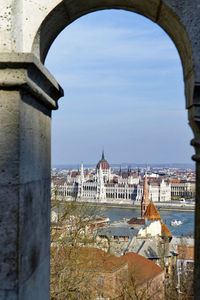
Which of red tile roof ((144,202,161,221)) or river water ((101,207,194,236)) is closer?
red tile roof ((144,202,161,221))

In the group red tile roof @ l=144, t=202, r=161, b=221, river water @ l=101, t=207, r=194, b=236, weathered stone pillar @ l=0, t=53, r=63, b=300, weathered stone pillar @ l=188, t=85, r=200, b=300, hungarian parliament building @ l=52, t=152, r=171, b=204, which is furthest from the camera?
hungarian parliament building @ l=52, t=152, r=171, b=204

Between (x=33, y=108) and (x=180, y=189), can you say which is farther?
(x=180, y=189)

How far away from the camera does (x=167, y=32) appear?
207 cm

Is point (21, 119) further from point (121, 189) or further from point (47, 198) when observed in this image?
point (121, 189)

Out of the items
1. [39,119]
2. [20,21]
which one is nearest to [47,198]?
[39,119]

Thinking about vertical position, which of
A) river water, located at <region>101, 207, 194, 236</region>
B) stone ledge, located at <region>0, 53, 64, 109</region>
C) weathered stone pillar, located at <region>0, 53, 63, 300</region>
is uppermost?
stone ledge, located at <region>0, 53, 64, 109</region>

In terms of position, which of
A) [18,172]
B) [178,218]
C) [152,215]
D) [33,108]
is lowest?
[178,218]

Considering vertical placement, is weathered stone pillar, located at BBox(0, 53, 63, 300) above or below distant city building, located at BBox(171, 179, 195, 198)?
above

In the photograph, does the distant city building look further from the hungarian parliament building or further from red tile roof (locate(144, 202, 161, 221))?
red tile roof (locate(144, 202, 161, 221))

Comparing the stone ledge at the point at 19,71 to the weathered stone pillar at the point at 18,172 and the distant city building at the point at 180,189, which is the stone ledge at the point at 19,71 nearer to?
the weathered stone pillar at the point at 18,172

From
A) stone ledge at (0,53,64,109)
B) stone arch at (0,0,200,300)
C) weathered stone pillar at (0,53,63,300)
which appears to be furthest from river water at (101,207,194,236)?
stone ledge at (0,53,64,109)

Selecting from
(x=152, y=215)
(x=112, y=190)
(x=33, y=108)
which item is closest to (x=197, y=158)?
(x=33, y=108)

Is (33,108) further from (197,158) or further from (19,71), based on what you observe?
(197,158)

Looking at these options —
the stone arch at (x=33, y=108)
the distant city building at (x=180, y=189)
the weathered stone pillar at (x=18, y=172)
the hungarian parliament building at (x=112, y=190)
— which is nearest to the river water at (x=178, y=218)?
the hungarian parliament building at (x=112, y=190)
